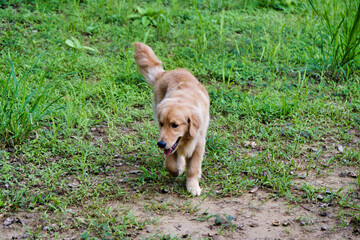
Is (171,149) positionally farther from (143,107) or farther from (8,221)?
(143,107)

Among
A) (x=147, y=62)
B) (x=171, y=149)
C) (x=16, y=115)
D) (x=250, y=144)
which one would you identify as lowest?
(x=250, y=144)

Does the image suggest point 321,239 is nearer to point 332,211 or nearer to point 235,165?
point 332,211

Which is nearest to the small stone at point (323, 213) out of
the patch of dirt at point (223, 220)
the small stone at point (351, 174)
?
the patch of dirt at point (223, 220)

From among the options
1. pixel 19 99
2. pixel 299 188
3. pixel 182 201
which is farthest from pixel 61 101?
pixel 299 188

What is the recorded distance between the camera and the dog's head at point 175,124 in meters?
3.95

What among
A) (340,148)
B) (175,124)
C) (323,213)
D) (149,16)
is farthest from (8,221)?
(149,16)

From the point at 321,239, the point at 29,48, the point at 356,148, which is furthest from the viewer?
the point at 29,48

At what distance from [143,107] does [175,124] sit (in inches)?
83.1

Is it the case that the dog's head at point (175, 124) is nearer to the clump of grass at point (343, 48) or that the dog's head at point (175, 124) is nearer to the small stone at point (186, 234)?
the small stone at point (186, 234)

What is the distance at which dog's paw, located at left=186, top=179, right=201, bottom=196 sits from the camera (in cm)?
425

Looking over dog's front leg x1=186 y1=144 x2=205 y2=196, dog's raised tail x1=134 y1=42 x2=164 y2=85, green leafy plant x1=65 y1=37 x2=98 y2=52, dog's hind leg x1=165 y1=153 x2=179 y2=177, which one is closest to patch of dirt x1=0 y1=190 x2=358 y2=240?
dog's front leg x1=186 y1=144 x2=205 y2=196

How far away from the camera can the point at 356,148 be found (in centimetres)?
514

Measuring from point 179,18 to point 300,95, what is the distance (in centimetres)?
312

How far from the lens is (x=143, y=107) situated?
6016 mm
